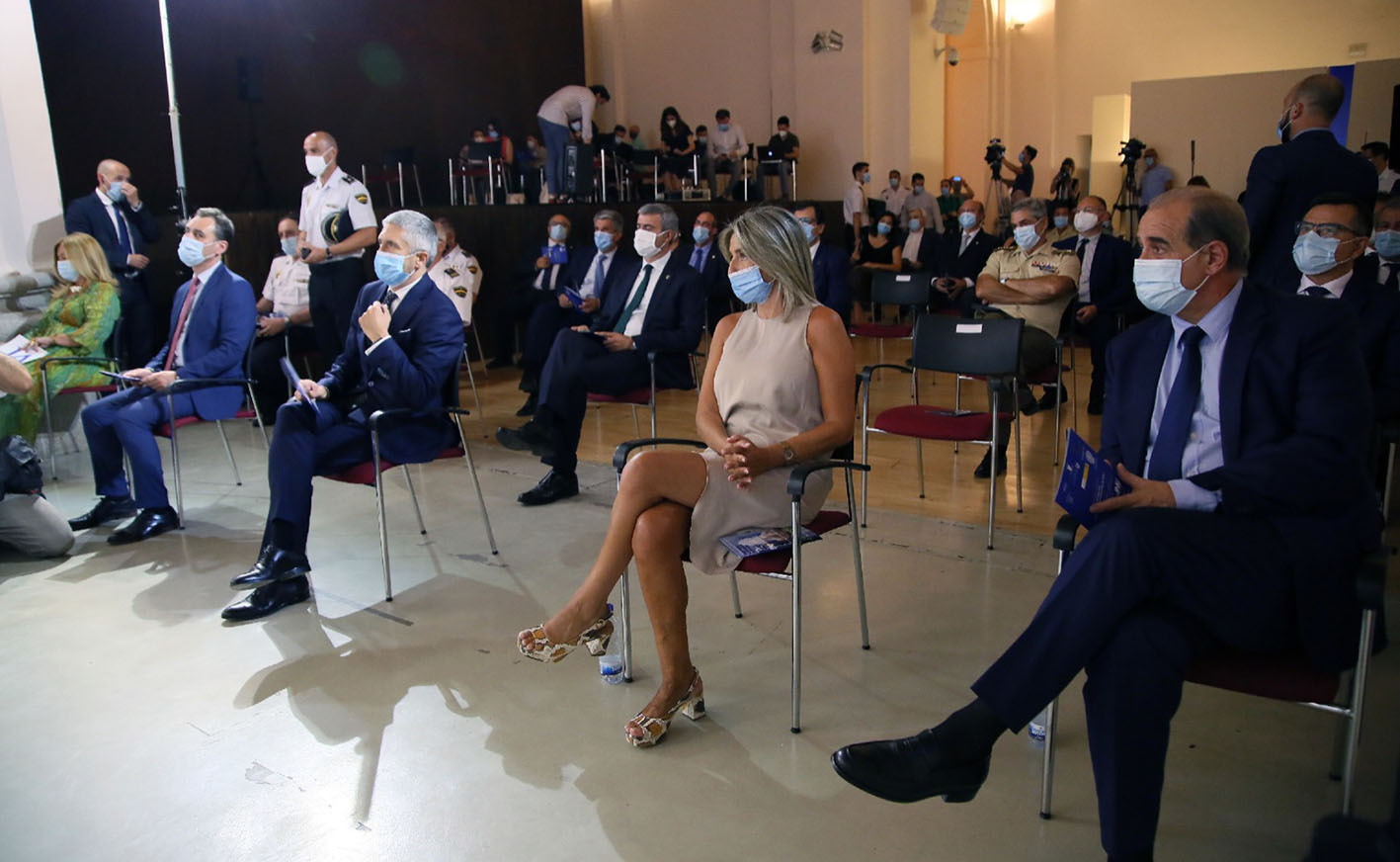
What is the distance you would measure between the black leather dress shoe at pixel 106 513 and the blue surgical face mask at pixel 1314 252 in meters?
4.53

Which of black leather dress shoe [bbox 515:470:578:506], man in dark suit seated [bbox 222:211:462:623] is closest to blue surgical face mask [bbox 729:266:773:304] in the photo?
man in dark suit seated [bbox 222:211:462:623]

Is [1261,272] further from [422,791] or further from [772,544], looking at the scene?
[422,791]

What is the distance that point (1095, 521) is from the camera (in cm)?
205

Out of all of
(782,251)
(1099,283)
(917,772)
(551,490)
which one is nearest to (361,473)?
(551,490)

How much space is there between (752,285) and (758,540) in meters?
0.72

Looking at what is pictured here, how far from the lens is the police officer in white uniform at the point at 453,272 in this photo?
6.75 meters

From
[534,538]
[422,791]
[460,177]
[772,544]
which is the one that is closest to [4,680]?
[422,791]

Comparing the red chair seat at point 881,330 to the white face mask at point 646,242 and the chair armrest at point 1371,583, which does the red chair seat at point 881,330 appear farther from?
the chair armrest at point 1371,583

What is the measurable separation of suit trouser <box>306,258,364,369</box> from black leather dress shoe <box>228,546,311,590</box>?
283cm

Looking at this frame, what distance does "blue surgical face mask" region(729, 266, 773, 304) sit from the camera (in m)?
2.79

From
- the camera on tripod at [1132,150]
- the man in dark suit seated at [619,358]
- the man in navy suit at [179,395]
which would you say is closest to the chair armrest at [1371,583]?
the man in dark suit seated at [619,358]

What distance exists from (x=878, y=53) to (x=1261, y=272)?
11.0 meters

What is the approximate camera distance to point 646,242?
4.85 meters

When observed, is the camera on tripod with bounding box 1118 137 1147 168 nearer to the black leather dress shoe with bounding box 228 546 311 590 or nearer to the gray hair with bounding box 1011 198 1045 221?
the gray hair with bounding box 1011 198 1045 221
